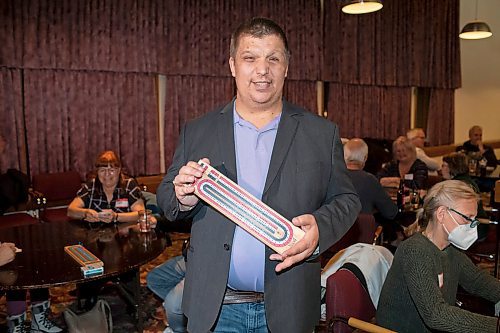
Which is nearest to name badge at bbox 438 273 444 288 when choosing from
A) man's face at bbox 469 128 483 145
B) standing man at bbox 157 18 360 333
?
standing man at bbox 157 18 360 333

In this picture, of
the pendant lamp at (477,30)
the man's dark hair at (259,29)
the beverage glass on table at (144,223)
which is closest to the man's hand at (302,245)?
the man's dark hair at (259,29)

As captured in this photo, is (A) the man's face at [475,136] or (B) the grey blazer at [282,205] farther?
(A) the man's face at [475,136]

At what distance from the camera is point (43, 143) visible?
557 cm

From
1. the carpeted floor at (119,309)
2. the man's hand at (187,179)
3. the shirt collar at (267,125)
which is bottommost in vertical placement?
the carpeted floor at (119,309)

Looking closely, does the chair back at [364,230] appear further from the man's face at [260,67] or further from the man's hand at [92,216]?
the man's face at [260,67]

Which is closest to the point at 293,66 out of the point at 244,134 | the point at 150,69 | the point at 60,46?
the point at 150,69

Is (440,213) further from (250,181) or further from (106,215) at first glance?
(106,215)

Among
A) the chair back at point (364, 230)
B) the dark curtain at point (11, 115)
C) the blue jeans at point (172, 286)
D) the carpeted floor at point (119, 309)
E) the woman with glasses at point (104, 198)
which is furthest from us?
the dark curtain at point (11, 115)

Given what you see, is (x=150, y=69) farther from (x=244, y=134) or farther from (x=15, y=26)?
(x=244, y=134)

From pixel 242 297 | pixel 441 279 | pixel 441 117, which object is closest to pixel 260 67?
pixel 242 297

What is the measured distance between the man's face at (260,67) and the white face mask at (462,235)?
3.87 ft

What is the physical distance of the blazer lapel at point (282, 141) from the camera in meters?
1.45

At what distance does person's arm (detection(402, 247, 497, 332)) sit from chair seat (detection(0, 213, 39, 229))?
12.9 ft

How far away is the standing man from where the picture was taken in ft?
4.74
